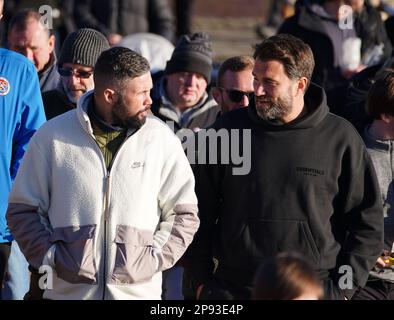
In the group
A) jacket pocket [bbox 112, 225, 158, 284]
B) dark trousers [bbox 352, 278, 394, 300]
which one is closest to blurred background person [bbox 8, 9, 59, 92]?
jacket pocket [bbox 112, 225, 158, 284]

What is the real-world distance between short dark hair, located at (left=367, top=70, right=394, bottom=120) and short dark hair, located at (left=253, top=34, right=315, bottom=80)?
806 mm

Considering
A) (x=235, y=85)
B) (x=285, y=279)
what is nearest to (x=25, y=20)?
(x=235, y=85)

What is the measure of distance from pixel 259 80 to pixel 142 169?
30.1 inches

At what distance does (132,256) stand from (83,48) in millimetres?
2118

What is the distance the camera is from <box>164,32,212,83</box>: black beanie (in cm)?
777

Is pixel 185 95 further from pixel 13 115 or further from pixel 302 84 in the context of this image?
pixel 302 84

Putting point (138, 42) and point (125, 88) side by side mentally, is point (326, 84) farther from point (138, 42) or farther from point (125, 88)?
point (125, 88)

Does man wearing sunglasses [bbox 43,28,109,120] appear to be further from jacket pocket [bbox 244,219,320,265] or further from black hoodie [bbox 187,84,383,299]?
jacket pocket [bbox 244,219,320,265]

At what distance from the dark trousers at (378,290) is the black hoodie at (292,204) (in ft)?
1.93

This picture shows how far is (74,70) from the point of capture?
23.7 ft

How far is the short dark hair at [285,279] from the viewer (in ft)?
14.3

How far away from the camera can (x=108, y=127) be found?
570 centimetres

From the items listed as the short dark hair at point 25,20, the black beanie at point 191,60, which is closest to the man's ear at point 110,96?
the black beanie at point 191,60
